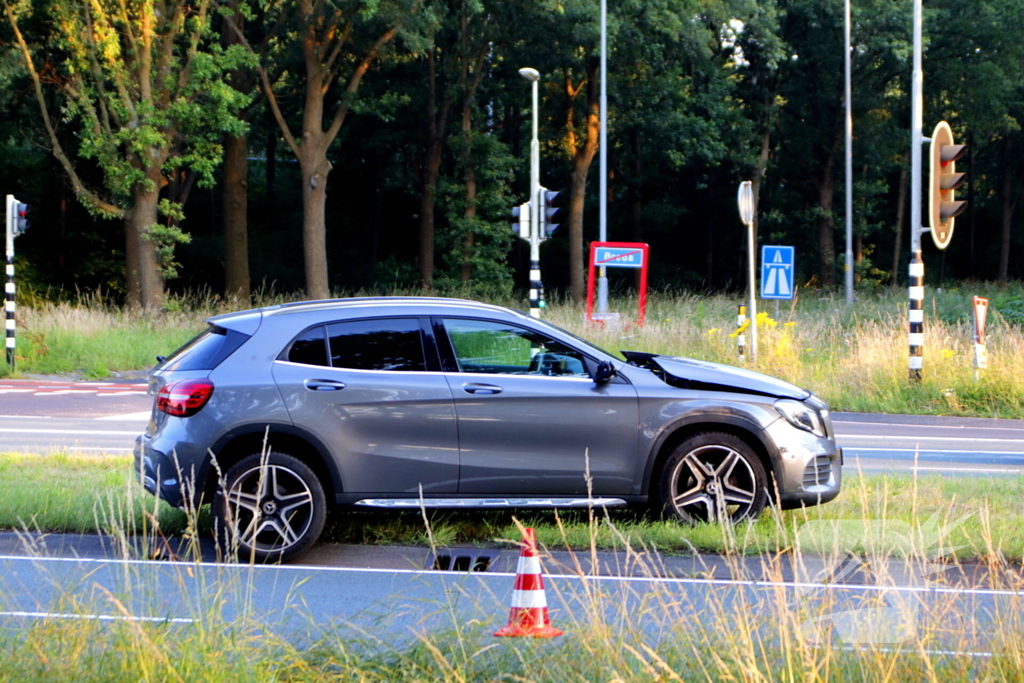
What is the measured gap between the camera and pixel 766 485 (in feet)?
23.9

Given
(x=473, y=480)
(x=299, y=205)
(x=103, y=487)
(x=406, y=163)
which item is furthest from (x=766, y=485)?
(x=299, y=205)

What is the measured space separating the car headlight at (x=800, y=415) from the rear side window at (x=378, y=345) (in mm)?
2356

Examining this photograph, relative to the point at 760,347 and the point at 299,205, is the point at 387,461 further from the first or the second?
the point at 299,205

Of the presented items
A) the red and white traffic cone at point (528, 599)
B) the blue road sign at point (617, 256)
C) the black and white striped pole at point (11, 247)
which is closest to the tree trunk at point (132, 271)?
the black and white striped pole at point (11, 247)

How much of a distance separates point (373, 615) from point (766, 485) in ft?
10.2

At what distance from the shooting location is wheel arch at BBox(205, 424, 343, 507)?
6895mm

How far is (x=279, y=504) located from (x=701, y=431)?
2716mm

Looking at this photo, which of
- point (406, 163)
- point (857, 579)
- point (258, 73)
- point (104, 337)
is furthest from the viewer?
point (406, 163)

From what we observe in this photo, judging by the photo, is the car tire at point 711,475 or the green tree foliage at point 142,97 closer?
the car tire at point 711,475

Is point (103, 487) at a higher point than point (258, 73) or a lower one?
lower

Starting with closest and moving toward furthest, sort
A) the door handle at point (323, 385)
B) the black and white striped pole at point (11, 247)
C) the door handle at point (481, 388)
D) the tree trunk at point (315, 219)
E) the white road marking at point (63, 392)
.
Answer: the door handle at point (323, 385) → the door handle at point (481, 388) → the white road marking at point (63, 392) → the black and white striped pole at point (11, 247) → the tree trunk at point (315, 219)

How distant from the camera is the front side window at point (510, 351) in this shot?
7332 mm

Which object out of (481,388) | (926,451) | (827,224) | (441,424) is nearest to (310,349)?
(441,424)

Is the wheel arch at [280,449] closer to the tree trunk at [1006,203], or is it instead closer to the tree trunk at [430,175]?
the tree trunk at [430,175]
